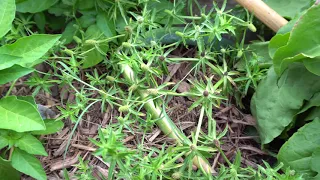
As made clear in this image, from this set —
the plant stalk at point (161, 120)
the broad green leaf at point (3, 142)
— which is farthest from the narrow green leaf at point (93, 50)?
the broad green leaf at point (3, 142)

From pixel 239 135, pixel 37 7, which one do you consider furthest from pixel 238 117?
pixel 37 7

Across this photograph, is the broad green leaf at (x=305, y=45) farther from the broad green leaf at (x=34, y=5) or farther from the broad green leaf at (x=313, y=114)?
the broad green leaf at (x=34, y=5)

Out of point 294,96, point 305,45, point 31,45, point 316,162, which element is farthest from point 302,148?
point 31,45

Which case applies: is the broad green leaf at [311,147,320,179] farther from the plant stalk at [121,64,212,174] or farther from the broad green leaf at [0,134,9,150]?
the broad green leaf at [0,134,9,150]

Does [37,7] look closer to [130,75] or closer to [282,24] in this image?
[130,75]

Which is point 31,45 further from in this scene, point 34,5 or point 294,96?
point 294,96

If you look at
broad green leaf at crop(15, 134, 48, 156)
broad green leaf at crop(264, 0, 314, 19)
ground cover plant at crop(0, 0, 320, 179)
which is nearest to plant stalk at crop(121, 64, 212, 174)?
ground cover plant at crop(0, 0, 320, 179)
